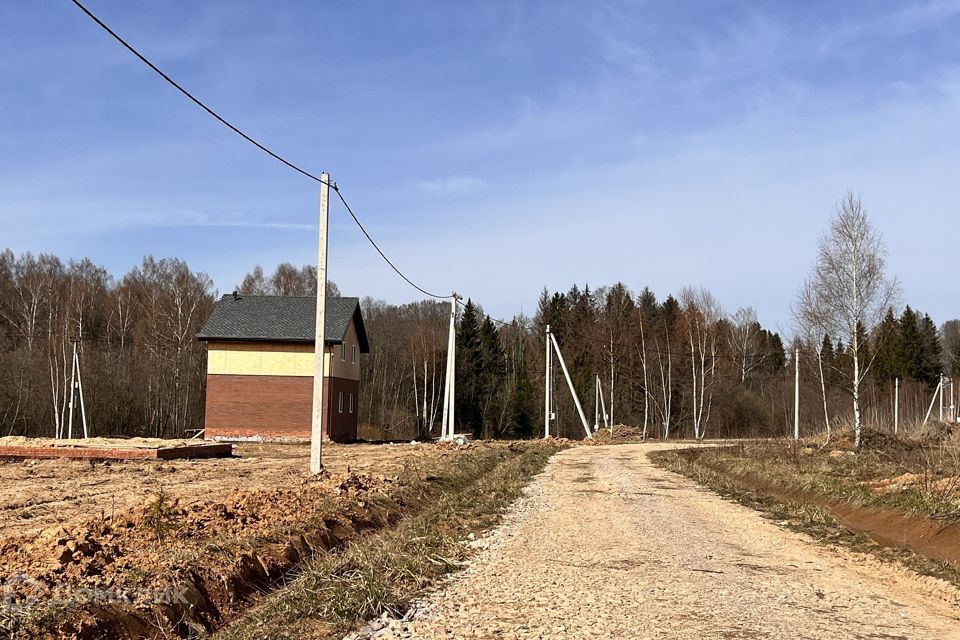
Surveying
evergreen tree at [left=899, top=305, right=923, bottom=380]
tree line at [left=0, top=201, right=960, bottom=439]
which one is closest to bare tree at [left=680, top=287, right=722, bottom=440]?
tree line at [left=0, top=201, right=960, bottom=439]

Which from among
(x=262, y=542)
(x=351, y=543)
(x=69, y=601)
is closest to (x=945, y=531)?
(x=351, y=543)

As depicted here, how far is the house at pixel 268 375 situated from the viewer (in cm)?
4078

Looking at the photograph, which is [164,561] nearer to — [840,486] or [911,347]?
[840,486]

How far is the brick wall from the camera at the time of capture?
1603 inches

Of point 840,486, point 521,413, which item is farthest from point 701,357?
point 840,486

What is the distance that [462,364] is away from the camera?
70.7 meters

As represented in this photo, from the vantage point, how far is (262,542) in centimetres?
895

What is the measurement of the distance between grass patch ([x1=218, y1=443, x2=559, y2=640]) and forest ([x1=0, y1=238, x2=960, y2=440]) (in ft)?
122

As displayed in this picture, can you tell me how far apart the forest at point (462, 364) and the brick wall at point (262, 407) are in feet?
47.4

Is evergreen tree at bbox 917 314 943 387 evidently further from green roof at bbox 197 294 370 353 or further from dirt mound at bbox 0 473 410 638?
dirt mound at bbox 0 473 410 638

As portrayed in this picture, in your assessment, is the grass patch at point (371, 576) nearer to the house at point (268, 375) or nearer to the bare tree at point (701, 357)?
the house at point (268, 375)

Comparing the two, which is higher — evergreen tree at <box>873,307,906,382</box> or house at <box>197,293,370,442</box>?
evergreen tree at <box>873,307,906,382</box>

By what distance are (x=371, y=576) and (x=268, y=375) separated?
3500 cm

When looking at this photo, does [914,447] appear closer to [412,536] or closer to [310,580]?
[412,536]
